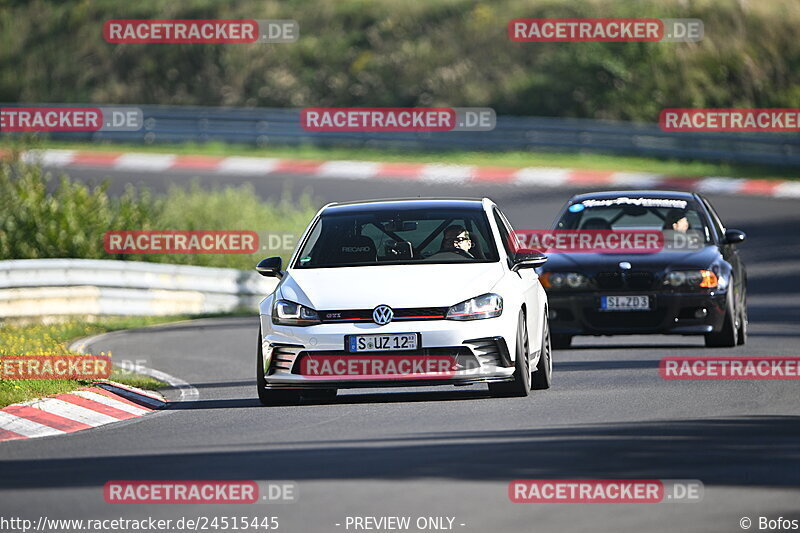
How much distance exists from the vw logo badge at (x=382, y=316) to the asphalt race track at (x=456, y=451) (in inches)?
25.6

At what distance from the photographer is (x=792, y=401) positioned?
40.4 feet

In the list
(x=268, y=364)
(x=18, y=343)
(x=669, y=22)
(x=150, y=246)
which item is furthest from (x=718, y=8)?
(x=268, y=364)

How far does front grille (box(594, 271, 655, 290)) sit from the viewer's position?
16.6 m

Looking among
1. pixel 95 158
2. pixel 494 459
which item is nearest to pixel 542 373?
pixel 494 459

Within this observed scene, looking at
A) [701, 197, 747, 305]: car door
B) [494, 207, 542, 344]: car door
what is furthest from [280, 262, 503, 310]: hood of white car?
[701, 197, 747, 305]: car door

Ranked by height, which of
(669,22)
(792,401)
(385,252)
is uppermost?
(669,22)

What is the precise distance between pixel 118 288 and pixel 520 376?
11.7m

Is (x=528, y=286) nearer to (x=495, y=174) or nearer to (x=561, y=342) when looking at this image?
(x=561, y=342)

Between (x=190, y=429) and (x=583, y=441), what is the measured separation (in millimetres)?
2860

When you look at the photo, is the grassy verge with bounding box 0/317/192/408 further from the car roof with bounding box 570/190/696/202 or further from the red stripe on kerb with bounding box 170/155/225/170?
the red stripe on kerb with bounding box 170/155/225/170

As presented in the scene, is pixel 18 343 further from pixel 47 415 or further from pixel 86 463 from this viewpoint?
pixel 86 463

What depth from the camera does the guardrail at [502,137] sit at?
37.7m

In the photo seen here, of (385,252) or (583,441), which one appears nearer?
(583,441)

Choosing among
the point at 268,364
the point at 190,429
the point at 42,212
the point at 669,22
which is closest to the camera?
the point at 190,429
